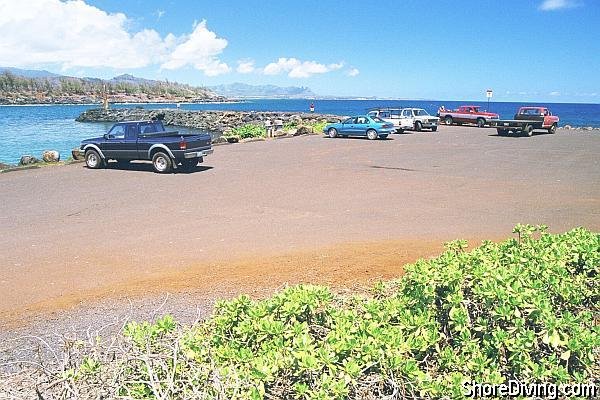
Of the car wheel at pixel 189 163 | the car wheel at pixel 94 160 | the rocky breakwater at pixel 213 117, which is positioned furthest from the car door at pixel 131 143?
the rocky breakwater at pixel 213 117

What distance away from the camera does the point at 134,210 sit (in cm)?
1044

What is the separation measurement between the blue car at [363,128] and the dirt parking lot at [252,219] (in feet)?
34.3

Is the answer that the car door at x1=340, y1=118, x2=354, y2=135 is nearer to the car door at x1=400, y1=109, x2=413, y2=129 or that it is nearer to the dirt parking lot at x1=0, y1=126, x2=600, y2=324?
the car door at x1=400, y1=109, x2=413, y2=129

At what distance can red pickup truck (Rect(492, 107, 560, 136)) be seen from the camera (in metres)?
31.2

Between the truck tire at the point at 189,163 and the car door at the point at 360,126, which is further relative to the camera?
the car door at the point at 360,126

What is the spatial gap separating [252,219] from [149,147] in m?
8.31

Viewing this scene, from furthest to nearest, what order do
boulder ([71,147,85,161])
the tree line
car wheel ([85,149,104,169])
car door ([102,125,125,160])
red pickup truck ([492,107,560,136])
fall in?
the tree line < red pickup truck ([492,107,560,136]) < boulder ([71,147,85,161]) < car wheel ([85,149,104,169]) < car door ([102,125,125,160])

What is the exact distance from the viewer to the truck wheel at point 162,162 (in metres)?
15.9

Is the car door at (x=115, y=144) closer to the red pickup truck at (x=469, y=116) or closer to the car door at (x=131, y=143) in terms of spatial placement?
the car door at (x=131, y=143)

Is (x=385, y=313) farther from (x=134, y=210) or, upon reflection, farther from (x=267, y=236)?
(x=134, y=210)

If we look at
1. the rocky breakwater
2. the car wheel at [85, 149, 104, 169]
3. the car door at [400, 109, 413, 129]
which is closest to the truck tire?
the car wheel at [85, 149, 104, 169]

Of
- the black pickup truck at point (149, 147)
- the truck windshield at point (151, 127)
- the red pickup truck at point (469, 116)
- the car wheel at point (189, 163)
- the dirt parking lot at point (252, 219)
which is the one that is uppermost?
the red pickup truck at point (469, 116)

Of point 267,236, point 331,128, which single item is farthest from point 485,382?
point 331,128

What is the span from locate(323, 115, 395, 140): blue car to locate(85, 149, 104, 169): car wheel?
1586 centimetres
